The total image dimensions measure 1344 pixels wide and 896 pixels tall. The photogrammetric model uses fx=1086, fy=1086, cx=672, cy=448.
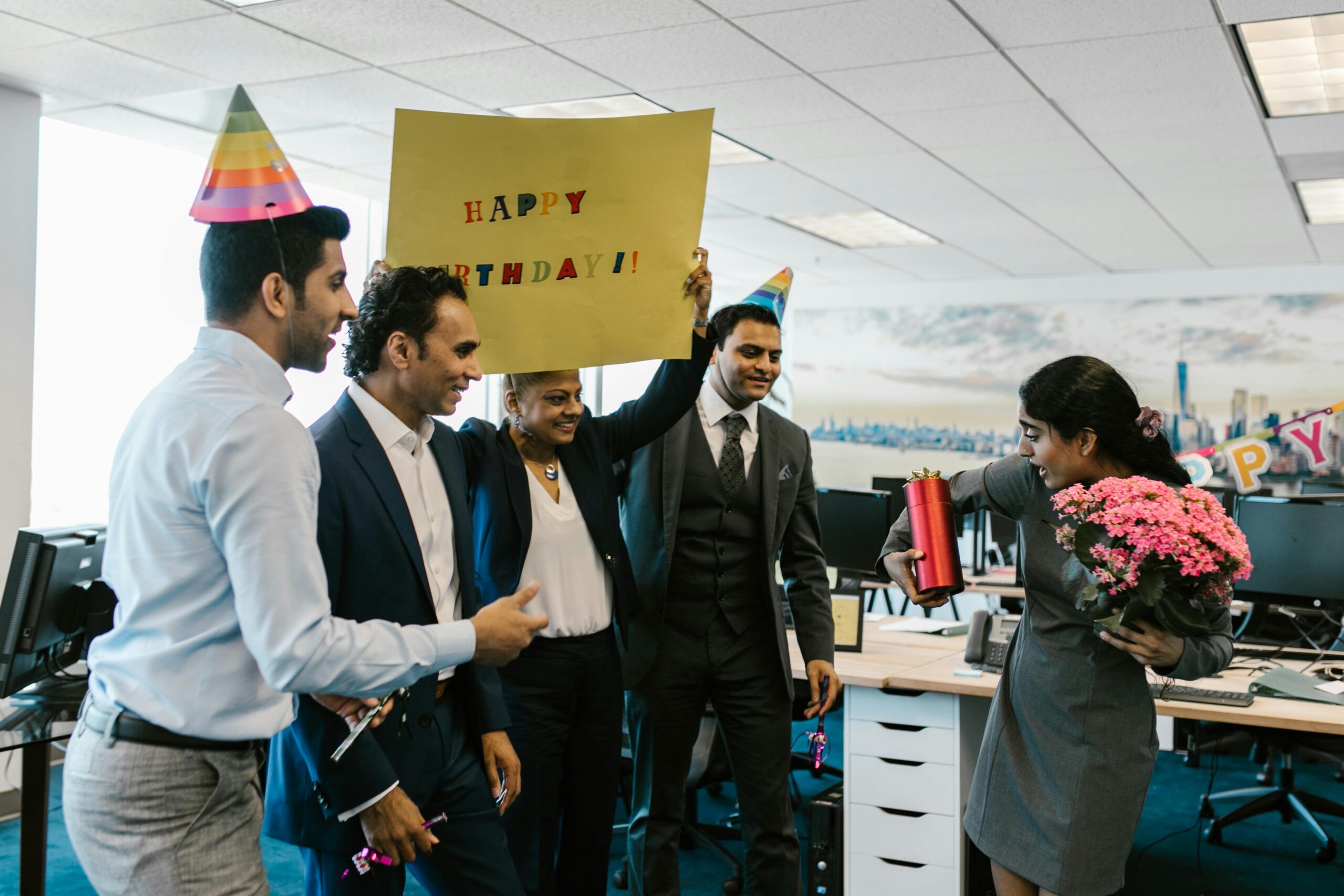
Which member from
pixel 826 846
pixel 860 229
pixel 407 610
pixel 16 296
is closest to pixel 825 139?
pixel 860 229

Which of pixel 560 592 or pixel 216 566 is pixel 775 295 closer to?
pixel 560 592

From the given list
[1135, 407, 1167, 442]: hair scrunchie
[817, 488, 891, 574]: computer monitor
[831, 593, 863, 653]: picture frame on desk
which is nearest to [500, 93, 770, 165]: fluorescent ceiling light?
[817, 488, 891, 574]: computer monitor

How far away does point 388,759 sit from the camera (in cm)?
161

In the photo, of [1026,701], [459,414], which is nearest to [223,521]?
[1026,701]

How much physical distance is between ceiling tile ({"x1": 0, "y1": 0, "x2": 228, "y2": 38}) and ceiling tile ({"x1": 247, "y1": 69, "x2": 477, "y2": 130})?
692 mm

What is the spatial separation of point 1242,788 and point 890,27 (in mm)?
3276

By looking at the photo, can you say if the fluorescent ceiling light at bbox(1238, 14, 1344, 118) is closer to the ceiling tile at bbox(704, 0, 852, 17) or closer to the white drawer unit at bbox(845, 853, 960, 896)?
the ceiling tile at bbox(704, 0, 852, 17)

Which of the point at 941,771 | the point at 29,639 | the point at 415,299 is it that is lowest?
the point at 941,771

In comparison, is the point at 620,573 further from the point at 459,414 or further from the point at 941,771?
the point at 459,414

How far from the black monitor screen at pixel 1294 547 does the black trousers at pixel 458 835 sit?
288 cm

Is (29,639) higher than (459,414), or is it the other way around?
(459,414)

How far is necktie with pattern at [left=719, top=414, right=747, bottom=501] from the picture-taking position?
8.48 feet

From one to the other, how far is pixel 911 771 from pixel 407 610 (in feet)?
5.92

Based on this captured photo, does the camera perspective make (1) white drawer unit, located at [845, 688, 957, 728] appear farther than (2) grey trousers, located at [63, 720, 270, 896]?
Yes
